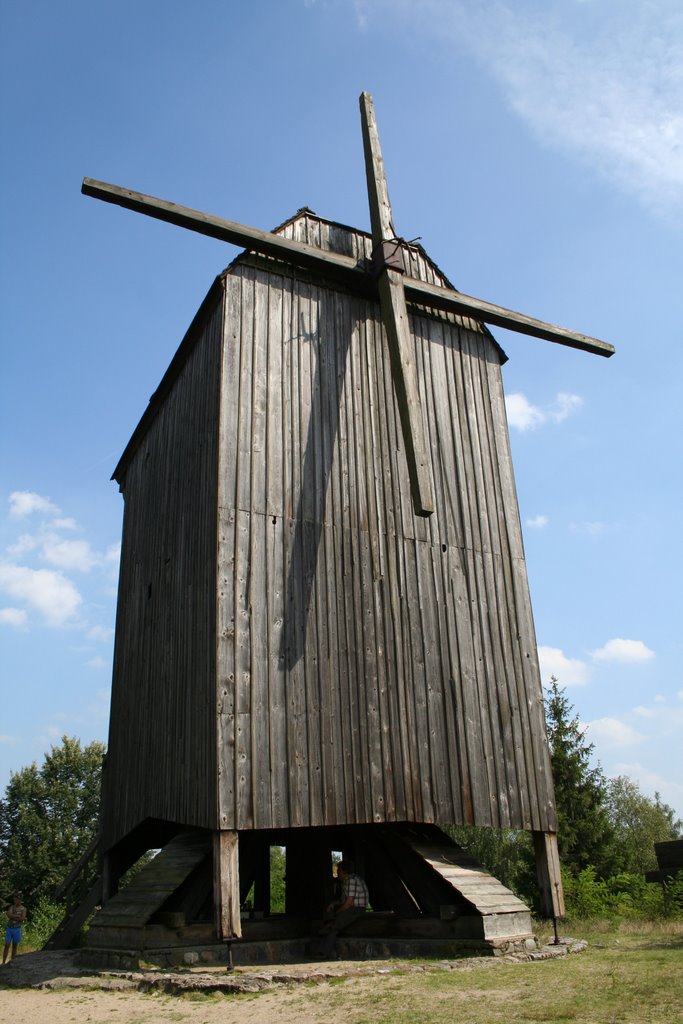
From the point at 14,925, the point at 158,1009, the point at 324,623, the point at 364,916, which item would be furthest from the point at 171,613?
the point at 14,925

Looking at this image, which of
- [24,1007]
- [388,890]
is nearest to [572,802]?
[388,890]

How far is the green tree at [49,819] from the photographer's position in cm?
4481

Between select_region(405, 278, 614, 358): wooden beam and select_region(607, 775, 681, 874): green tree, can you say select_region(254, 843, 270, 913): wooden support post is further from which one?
select_region(607, 775, 681, 874): green tree

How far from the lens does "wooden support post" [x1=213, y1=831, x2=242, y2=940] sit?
8.17 m

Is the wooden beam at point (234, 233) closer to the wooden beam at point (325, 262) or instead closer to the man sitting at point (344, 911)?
the wooden beam at point (325, 262)

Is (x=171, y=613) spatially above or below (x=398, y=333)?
below

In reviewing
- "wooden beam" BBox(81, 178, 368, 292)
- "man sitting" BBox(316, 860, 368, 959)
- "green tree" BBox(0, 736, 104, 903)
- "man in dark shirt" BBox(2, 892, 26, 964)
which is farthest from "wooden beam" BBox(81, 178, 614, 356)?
"green tree" BBox(0, 736, 104, 903)

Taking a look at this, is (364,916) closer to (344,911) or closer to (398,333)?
(344,911)

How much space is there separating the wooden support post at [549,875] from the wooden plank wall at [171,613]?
4.61 m

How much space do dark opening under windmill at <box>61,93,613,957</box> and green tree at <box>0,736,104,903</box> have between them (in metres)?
37.6

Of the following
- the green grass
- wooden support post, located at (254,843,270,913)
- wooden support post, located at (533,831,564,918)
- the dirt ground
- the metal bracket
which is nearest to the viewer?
the green grass

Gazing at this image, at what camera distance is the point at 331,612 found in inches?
391

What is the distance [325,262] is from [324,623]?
205 inches

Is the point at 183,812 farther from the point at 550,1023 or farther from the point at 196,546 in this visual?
the point at 550,1023
